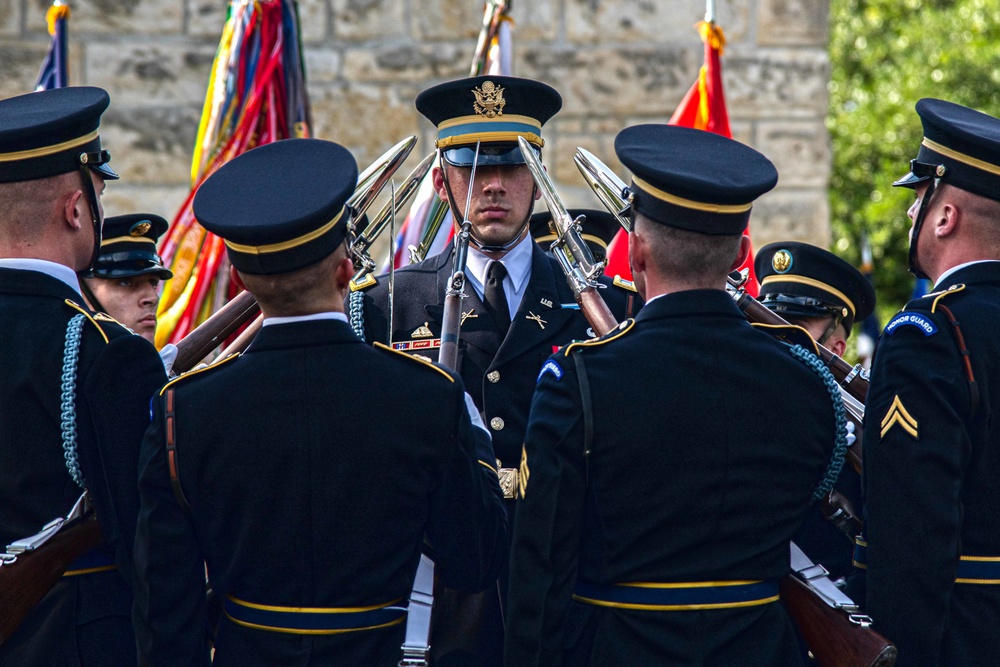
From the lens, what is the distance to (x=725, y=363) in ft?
8.45

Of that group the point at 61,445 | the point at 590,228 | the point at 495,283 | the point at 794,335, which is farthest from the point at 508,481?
the point at 590,228

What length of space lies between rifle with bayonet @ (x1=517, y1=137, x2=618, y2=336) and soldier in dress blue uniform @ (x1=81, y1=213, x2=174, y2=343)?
1.68m

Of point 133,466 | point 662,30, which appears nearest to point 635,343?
point 133,466

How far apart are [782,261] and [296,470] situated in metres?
2.45

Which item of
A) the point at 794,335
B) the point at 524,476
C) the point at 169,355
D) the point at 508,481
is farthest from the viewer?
the point at 169,355

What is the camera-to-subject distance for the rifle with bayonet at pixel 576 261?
3.21 metres

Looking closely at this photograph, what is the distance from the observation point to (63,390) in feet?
8.69

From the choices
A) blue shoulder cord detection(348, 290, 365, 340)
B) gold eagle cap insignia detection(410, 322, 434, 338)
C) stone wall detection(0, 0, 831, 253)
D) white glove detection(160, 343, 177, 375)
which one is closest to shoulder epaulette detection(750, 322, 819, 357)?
gold eagle cap insignia detection(410, 322, 434, 338)

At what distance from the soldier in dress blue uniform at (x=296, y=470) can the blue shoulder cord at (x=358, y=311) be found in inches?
31.7

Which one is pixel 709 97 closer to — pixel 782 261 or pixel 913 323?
pixel 782 261

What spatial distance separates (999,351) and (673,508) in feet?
2.89

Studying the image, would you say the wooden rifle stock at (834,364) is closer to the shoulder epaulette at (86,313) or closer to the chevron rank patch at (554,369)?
the chevron rank patch at (554,369)

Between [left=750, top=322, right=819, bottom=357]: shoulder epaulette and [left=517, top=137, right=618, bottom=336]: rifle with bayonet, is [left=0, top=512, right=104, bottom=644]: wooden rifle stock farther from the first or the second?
[left=750, top=322, right=819, bottom=357]: shoulder epaulette

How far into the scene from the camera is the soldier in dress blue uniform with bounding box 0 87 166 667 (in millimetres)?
2652
